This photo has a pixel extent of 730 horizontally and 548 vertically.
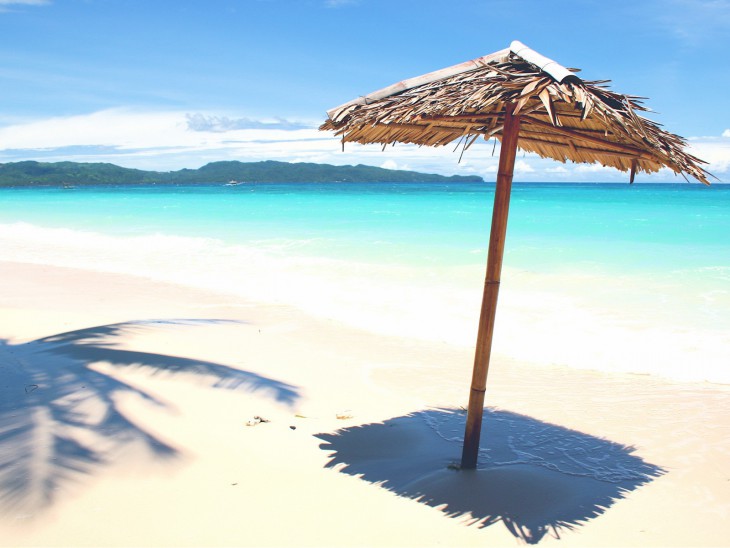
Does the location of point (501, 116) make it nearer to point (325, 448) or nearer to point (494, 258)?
point (494, 258)

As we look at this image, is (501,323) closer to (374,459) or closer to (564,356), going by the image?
(564,356)

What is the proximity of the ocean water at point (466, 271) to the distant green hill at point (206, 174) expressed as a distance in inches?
2846

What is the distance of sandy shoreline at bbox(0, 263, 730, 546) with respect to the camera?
8.98 ft

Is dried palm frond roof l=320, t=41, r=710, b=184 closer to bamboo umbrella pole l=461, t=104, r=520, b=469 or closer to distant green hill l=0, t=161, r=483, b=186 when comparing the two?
bamboo umbrella pole l=461, t=104, r=520, b=469

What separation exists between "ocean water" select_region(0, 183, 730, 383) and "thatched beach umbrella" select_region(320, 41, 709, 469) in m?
2.95

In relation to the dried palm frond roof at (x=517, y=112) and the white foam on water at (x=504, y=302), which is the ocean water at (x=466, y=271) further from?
the dried palm frond roof at (x=517, y=112)

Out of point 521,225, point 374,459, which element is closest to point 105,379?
point 374,459

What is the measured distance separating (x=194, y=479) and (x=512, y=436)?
2.07 m

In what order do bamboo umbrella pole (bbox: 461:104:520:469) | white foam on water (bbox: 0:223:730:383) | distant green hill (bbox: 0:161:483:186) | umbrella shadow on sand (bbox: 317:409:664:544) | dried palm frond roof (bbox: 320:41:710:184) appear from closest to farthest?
dried palm frond roof (bbox: 320:41:710:184)
umbrella shadow on sand (bbox: 317:409:664:544)
bamboo umbrella pole (bbox: 461:104:520:469)
white foam on water (bbox: 0:223:730:383)
distant green hill (bbox: 0:161:483:186)

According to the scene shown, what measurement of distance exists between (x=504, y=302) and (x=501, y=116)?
5.86 metres

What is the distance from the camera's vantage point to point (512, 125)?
3086mm

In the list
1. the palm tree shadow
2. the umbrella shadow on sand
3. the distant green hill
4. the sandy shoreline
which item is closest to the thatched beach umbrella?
the umbrella shadow on sand

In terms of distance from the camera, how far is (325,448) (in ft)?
11.8

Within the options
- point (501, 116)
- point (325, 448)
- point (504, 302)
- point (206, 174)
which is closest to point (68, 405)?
point (325, 448)
